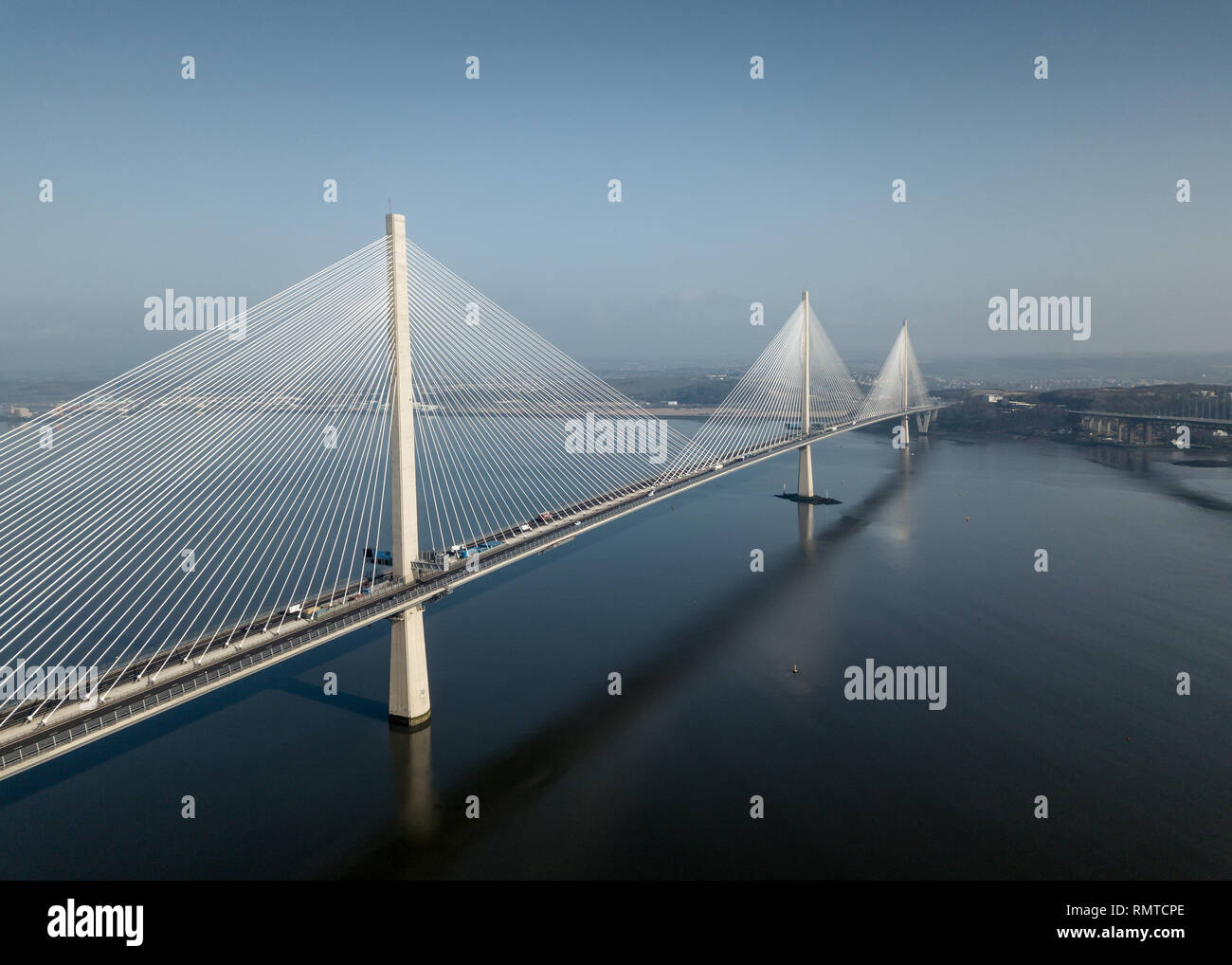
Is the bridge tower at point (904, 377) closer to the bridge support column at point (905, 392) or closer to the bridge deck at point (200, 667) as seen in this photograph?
the bridge support column at point (905, 392)

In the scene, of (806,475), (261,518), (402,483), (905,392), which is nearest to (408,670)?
(402,483)

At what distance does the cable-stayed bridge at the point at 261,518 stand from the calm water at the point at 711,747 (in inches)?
85.5

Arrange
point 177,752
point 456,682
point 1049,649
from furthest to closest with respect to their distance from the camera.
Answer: point 1049,649
point 456,682
point 177,752

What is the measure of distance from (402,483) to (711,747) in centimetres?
847

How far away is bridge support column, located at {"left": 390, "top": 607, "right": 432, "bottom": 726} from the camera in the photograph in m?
15.0

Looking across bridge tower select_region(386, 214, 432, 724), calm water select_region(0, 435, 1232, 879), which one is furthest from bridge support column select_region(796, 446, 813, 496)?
bridge tower select_region(386, 214, 432, 724)

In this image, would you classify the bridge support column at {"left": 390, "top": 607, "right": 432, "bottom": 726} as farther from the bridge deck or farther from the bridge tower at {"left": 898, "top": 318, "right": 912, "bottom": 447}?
the bridge tower at {"left": 898, "top": 318, "right": 912, "bottom": 447}

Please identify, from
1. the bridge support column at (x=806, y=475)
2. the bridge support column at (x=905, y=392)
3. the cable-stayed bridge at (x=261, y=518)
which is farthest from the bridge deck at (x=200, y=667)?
the bridge support column at (x=905, y=392)

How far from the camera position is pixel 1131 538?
30938mm

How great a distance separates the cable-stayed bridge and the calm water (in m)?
2.17

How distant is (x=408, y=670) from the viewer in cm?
1523
